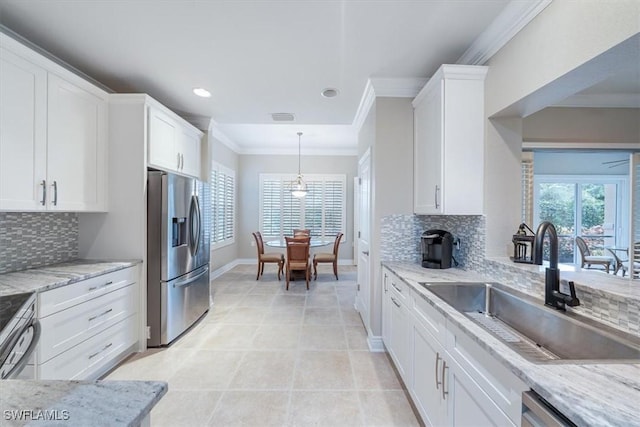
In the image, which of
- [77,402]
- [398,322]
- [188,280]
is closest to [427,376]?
[398,322]

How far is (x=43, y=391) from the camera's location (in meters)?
0.63

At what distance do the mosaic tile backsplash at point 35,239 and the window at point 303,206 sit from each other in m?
4.34

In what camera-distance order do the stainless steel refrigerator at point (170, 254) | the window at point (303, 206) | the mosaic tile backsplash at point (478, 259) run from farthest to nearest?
the window at point (303, 206), the stainless steel refrigerator at point (170, 254), the mosaic tile backsplash at point (478, 259)

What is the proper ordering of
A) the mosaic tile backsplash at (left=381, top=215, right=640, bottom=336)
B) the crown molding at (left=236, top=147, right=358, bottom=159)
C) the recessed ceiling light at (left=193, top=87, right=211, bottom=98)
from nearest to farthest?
the mosaic tile backsplash at (left=381, top=215, right=640, bottom=336) → the recessed ceiling light at (left=193, top=87, right=211, bottom=98) → the crown molding at (left=236, top=147, right=358, bottom=159)

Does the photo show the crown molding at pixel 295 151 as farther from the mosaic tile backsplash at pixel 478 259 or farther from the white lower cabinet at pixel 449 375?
the white lower cabinet at pixel 449 375

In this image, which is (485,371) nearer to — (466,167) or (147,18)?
(466,167)

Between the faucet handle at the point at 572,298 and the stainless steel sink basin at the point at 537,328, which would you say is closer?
the stainless steel sink basin at the point at 537,328

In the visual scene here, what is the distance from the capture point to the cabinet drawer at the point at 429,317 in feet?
4.61

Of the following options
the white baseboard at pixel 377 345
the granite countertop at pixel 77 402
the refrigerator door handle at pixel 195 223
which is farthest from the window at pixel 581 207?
the granite countertop at pixel 77 402

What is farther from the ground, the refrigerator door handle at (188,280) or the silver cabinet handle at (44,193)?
the silver cabinet handle at (44,193)

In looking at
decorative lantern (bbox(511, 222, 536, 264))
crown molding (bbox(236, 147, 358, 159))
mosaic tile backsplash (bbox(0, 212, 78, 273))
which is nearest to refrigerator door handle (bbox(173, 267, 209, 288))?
mosaic tile backsplash (bbox(0, 212, 78, 273))

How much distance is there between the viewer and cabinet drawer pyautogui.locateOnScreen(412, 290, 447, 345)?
1406 mm

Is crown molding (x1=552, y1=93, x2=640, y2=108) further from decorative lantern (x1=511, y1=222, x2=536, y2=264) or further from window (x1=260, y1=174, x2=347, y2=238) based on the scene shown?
window (x1=260, y1=174, x2=347, y2=238)

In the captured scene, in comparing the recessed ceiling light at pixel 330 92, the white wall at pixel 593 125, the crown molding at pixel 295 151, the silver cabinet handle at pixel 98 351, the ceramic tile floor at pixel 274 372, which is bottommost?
the ceramic tile floor at pixel 274 372
